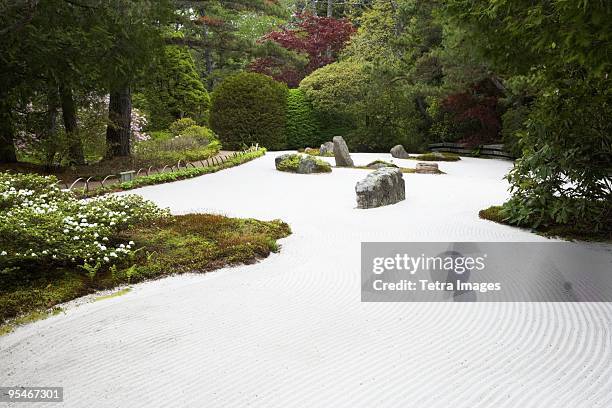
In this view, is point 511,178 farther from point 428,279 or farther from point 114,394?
point 114,394

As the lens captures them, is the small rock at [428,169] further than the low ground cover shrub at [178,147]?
No

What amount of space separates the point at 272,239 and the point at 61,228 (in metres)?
2.60

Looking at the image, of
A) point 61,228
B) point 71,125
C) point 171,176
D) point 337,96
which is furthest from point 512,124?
point 61,228

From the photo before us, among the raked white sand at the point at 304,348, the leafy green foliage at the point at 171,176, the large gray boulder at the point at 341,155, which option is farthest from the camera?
the large gray boulder at the point at 341,155

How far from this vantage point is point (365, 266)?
5.53 metres

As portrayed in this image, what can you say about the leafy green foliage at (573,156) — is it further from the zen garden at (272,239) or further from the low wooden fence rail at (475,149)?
the low wooden fence rail at (475,149)

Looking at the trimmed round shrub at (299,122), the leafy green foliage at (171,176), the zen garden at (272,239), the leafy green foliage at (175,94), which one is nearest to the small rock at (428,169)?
the zen garden at (272,239)

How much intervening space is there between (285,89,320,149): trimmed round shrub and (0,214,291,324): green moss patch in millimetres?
19094

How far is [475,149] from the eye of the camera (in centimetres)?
2164

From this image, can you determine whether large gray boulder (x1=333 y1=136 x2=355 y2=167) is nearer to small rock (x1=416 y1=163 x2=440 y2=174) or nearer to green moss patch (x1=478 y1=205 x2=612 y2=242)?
Result: small rock (x1=416 y1=163 x2=440 y2=174)

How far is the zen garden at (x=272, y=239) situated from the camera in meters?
3.14

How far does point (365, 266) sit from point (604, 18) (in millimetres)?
3371

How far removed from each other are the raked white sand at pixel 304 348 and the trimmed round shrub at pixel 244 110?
1961 cm

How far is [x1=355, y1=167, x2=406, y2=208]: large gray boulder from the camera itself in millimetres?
8883
